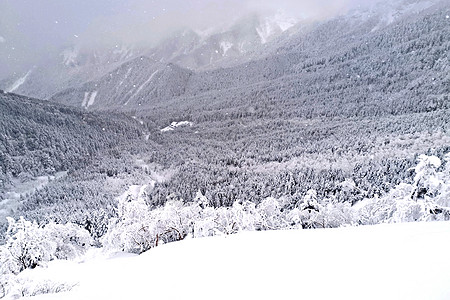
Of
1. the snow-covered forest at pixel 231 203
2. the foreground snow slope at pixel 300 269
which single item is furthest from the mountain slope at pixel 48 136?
the foreground snow slope at pixel 300 269

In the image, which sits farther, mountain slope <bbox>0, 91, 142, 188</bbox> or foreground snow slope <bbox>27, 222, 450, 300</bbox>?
mountain slope <bbox>0, 91, 142, 188</bbox>

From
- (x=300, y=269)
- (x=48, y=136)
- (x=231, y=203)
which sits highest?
(x=48, y=136)

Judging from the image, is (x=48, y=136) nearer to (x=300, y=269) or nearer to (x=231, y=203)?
(x=231, y=203)

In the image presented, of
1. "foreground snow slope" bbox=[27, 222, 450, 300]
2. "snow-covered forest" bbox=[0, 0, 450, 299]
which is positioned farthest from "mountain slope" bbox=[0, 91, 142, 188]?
"foreground snow slope" bbox=[27, 222, 450, 300]

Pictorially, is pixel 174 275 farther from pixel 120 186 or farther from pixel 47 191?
pixel 47 191

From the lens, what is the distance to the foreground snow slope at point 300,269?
17.3 feet

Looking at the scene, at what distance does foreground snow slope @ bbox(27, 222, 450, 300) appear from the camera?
528 cm

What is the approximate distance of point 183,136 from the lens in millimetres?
192125

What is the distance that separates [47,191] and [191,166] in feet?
198

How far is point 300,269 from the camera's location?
685 cm

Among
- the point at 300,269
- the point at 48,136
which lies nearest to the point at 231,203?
the point at 300,269

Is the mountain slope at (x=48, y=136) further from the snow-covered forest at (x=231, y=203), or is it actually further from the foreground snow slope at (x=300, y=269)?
the foreground snow slope at (x=300, y=269)

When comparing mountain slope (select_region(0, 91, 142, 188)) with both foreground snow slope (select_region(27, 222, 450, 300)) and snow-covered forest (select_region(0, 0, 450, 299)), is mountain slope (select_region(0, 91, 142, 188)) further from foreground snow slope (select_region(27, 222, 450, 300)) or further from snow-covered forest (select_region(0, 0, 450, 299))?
foreground snow slope (select_region(27, 222, 450, 300))

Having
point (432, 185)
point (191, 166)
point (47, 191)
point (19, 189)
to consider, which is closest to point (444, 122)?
point (191, 166)
